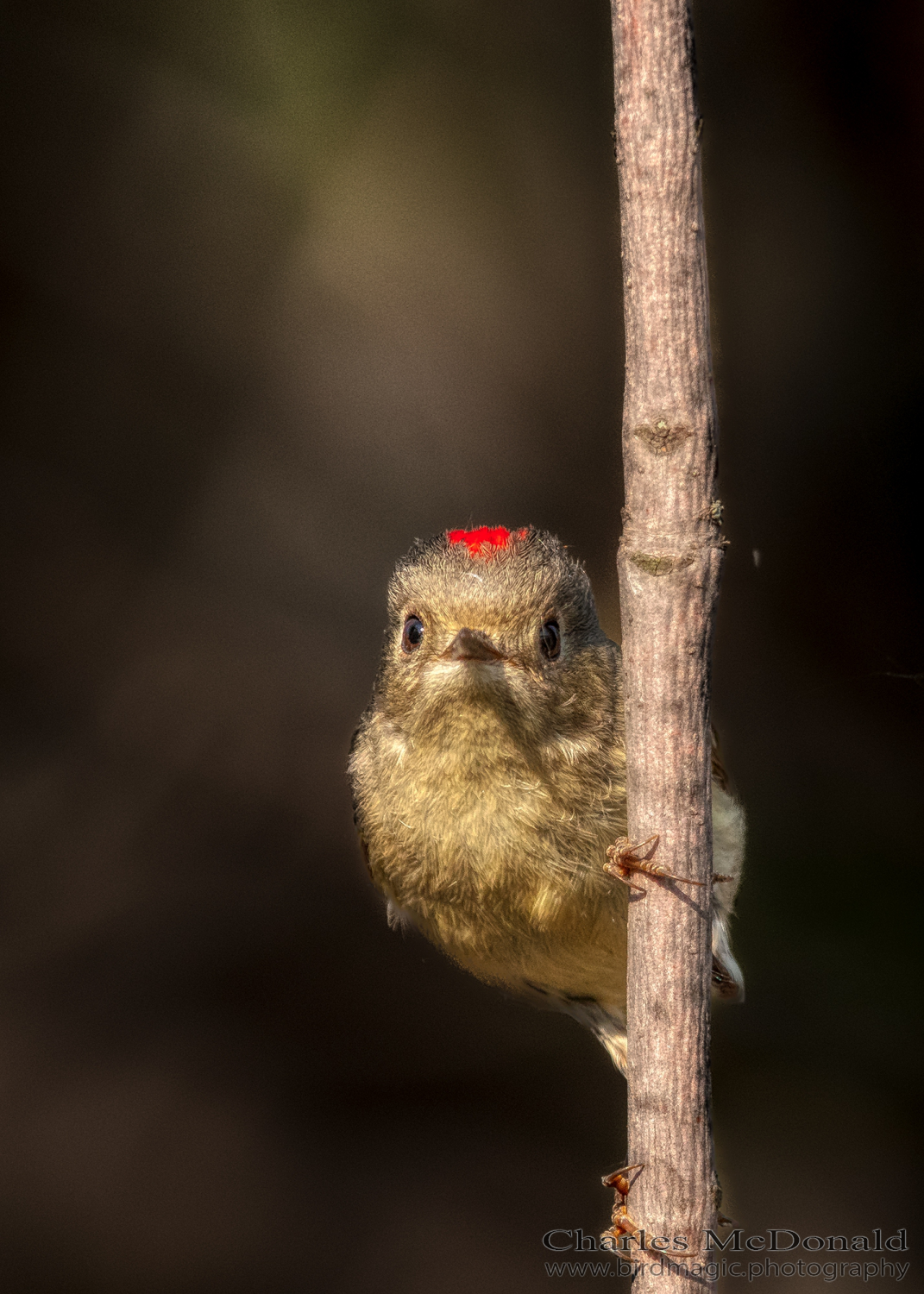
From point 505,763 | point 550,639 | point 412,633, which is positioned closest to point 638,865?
point 505,763

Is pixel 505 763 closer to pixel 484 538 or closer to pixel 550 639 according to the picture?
pixel 550 639

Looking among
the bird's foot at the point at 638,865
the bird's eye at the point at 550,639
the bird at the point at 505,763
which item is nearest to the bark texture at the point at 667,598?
the bird's foot at the point at 638,865

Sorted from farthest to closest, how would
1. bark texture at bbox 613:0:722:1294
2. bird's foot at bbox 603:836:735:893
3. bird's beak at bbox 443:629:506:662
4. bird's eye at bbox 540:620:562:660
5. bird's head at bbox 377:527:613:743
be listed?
bird's eye at bbox 540:620:562:660, bird's head at bbox 377:527:613:743, bird's beak at bbox 443:629:506:662, bird's foot at bbox 603:836:735:893, bark texture at bbox 613:0:722:1294

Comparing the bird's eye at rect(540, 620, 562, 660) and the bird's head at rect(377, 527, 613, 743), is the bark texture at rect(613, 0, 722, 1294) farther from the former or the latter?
the bird's eye at rect(540, 620, 562, 660)

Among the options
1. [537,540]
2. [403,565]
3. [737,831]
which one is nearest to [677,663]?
[537,540]

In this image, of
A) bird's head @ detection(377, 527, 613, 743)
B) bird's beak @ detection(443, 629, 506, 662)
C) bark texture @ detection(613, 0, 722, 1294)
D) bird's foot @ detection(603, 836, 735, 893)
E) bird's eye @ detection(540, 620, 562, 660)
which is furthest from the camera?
bird's eye @ detection(540, 620, 562, 660)

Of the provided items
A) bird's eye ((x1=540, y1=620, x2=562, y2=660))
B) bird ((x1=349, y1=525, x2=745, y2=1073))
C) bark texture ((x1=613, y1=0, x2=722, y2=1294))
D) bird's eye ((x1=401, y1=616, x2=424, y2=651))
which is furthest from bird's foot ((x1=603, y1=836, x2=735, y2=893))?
bird's eye ((x1=401, y1=616, x2=424, y2=651))

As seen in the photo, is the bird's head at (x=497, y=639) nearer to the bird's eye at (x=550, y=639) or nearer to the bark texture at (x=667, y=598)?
the bird's eye at (x=550, y=639)
